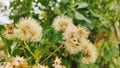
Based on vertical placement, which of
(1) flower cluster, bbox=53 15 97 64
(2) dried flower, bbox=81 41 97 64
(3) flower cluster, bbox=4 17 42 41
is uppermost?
(3) flower cluster, bbox=4 17 42 41

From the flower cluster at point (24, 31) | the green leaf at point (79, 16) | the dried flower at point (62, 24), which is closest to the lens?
the flower cluster at point (24, 31)

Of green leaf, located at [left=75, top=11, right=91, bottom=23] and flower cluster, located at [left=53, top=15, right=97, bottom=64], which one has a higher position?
flower cluster, located at [left=53, top=15, right=97, bottom=64]

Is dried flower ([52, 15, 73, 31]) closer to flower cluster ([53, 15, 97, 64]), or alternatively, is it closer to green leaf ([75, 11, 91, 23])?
flower cluster ([53, 15, 97, 64])

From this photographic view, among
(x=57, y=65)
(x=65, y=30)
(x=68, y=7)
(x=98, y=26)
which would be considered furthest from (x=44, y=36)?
(x=98, y=26)

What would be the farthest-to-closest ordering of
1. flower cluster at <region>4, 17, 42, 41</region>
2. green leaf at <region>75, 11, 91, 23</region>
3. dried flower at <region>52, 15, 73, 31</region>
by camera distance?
1. green leaf at <region>75, 11, 91, 23</region>
2. dried flower at <region>52, 15, 73, 31</region>
3. flower cluster at <region>4, 17, 42, 41</region>

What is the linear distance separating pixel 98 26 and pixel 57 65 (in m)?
0.85

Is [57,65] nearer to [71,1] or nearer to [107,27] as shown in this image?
[71,1]

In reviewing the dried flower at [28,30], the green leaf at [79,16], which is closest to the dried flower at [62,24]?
the dried flower at [28,30]

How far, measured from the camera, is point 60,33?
117 cm

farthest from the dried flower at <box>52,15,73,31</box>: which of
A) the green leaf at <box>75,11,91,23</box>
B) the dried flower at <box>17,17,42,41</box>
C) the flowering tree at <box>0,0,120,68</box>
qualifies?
the green leaf at <box>75,11,91,23</box>

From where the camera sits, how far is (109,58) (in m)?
1.78

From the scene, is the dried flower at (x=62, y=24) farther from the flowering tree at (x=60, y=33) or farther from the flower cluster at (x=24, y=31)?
the flower cluster at (x=24, y=31)

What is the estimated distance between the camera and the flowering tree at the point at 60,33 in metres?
0.97

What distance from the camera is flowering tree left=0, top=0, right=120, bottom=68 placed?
3.19ft
